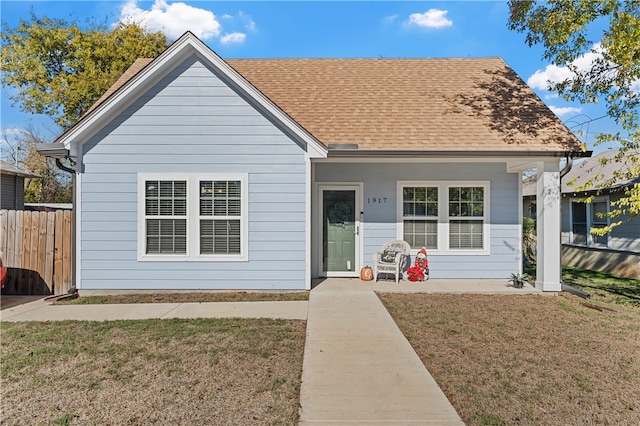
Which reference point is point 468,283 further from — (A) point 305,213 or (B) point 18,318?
(B) point 18,318

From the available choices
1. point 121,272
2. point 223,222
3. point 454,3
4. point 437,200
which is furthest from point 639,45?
point 121,272

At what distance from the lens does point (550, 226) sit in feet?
24.2

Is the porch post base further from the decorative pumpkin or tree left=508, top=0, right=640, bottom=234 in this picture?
the decorative pumpkin

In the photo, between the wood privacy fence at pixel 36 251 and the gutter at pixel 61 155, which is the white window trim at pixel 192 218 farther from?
the wood privacy fence at pixel 36 251

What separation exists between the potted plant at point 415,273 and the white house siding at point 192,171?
2633mm

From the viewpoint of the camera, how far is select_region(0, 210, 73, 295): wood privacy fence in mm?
7332

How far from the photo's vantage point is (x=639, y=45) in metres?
5.83

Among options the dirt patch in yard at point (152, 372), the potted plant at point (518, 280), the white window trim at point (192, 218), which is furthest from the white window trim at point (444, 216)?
the dirt patch in yard at point (152, 372)

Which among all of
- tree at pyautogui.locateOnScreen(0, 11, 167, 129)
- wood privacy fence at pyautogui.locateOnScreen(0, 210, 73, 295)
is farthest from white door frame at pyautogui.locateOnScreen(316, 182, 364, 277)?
tree at pyautogui.locateOnScreen(0, 11, 167, 129)

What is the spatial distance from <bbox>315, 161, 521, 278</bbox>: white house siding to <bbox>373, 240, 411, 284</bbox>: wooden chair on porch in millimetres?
222

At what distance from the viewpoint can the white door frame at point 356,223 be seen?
870 centimetres

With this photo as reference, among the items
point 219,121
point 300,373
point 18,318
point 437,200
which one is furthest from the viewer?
point 437,200

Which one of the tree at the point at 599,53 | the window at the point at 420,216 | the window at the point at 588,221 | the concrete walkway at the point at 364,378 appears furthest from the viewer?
the window at the point at 588,221

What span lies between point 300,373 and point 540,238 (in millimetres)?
6213
